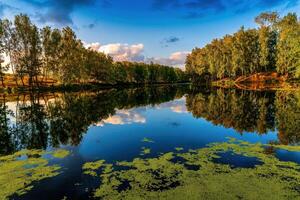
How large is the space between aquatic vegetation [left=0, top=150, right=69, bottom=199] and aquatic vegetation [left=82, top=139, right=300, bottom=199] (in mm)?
3498

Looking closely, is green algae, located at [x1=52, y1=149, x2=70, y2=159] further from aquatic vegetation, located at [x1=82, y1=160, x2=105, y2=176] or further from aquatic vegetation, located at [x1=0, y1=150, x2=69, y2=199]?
aquatic vegetation, located at [x1=82, y1=160, x2=105, y2=176]

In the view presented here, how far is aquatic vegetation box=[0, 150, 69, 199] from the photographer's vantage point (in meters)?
12.2

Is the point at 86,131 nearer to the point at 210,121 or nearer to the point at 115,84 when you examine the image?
the point at 210,121

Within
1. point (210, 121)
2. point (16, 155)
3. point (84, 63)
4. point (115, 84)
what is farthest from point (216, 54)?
point (16, 155)

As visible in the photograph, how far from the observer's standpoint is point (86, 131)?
26094 millimetres

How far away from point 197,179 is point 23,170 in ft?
33.3

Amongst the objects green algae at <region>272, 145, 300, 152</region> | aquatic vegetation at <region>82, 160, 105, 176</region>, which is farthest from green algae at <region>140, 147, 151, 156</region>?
green algae at <region>272, 145, 300, 152</region>

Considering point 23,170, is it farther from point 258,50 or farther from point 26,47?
point 258,50

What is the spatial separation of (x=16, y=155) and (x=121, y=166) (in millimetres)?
8597

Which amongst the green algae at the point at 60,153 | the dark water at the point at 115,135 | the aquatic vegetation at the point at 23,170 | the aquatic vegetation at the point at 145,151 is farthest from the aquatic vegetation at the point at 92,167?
the aquatic vegetation at the point at 145,151

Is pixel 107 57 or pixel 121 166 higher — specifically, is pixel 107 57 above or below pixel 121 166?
above

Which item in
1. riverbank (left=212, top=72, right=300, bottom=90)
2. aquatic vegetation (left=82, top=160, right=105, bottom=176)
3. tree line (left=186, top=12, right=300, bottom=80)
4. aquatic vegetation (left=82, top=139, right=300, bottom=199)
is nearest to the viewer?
aquatic vegetation (left=82, top=139, right=300, bottom=199)

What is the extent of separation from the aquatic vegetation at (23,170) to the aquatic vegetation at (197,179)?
3498mm

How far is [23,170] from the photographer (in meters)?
14.7
